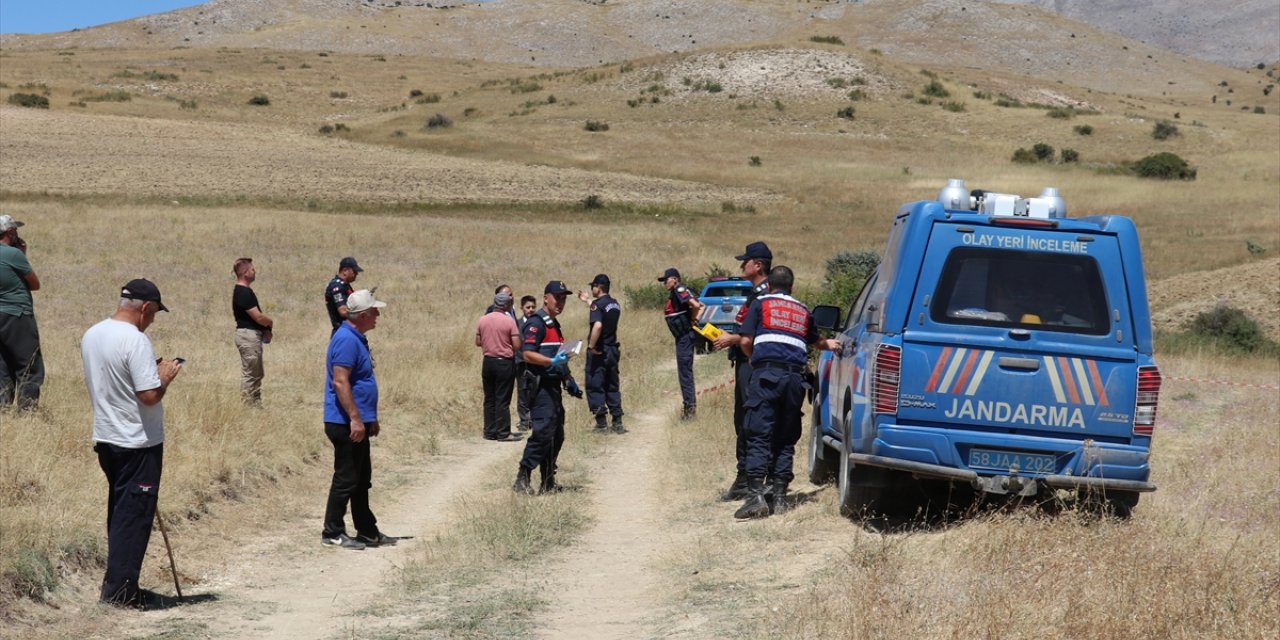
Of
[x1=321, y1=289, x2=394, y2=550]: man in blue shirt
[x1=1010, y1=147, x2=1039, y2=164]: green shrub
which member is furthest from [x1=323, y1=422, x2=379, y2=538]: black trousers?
[x1=1010, y1=147, x2=1039, y2=164]: green shrub

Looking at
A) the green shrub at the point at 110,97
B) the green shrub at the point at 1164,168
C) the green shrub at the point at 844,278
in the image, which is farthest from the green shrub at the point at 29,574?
the green shrub at the point at 110,97

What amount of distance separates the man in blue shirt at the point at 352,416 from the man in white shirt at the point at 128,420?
187 cm

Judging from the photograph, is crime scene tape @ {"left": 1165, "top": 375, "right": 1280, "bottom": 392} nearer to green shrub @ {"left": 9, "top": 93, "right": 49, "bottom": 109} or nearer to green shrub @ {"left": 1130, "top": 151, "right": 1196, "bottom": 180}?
green shrub @ {"left": 1130, "top": 151, "right": 1196, "bottom": 180}

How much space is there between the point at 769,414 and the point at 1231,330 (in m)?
19.6

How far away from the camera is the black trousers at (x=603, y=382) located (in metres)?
16.2

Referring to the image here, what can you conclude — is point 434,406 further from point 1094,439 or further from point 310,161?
point 310,161

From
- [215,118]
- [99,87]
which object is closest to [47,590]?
[215,118]

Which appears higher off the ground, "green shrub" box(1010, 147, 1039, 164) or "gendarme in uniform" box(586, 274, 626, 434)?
"green shrub" box(1010, 147, 1039, 164)

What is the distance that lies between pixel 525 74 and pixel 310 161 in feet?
184

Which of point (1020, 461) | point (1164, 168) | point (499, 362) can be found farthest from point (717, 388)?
point (1164, 168)

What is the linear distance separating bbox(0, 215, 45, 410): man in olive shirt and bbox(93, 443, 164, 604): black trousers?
4.88m

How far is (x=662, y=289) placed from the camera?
29.8m

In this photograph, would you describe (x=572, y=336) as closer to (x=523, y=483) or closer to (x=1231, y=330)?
(x=523, y=483)

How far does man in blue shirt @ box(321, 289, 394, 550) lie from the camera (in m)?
9.44
